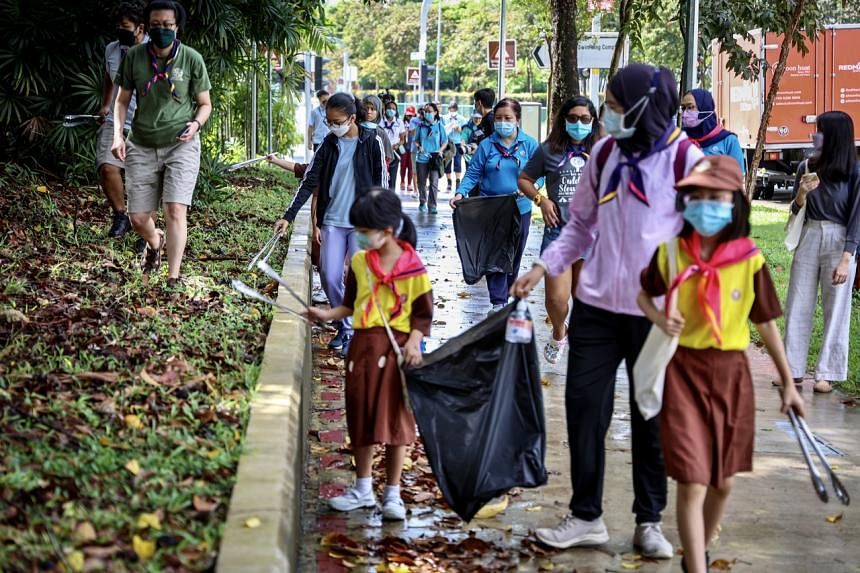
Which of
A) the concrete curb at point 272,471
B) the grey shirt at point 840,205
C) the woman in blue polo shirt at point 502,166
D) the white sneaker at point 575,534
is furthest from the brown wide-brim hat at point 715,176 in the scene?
the woman in blue polo shirt at point 502,166

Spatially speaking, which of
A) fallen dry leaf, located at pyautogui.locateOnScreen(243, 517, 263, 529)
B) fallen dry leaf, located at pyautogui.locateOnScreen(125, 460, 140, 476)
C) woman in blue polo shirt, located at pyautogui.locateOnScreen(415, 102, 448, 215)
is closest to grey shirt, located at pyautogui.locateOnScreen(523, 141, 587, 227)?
fallen dry leaf, located at pyautogui.locateOnScreen(125, 460, 140, 476)

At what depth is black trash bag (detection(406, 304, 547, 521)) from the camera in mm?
5336

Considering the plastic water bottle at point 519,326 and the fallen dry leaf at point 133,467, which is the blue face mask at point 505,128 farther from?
the fallen dry leaf at point 133,467

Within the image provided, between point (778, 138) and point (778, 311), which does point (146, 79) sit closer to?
point (778, 311)

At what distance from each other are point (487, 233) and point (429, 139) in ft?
39.2

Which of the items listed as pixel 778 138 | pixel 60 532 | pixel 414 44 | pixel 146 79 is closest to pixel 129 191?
pixel 146 79

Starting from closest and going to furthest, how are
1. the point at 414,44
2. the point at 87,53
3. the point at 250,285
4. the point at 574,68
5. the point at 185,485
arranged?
the point at 185,485 → the point at 250,285 → the point at 87,53 → the point at 574,68 → the point at 414,44

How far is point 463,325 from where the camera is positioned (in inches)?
420

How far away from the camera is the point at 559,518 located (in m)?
5.80

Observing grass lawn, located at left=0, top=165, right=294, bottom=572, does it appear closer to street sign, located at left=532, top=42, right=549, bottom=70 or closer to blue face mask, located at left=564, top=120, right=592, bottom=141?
blue face mask, located at left=564, top=120, right=592, bottom=141

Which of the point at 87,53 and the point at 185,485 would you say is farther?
the point at 87,53

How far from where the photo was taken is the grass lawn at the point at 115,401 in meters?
3.97

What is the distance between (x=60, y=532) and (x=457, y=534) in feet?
6.76

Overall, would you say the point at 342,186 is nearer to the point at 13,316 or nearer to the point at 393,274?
the point at 13,316
